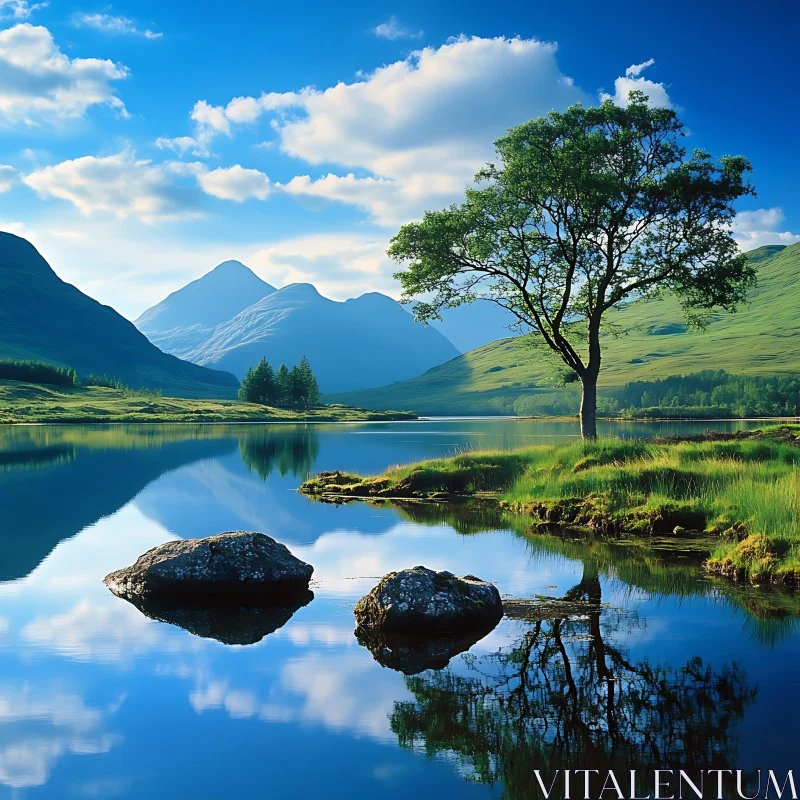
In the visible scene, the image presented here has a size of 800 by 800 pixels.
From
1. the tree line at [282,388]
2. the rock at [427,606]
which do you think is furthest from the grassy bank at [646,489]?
the tree line at [282,388]

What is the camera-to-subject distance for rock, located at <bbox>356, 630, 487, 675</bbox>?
10594mm

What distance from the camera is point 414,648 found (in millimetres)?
11391

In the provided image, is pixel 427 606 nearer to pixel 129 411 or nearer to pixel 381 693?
pixel 381 693

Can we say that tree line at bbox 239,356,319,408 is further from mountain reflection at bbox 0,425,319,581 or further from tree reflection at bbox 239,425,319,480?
tree reflection at bbox 239,425,319,480

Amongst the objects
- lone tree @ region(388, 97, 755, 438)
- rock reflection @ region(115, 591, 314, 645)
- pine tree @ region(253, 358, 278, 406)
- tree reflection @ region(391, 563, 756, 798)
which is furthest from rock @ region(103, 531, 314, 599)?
pine tree @ region(253, 358, 278, 406)

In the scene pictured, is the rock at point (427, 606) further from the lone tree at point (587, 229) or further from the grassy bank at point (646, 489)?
the lone tree at point (587, 229)

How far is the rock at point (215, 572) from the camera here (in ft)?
48.5

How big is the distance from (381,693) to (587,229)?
3220cm

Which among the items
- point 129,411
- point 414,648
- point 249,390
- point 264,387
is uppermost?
point 264,387

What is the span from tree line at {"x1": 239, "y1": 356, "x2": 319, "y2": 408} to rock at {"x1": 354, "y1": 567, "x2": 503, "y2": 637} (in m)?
175

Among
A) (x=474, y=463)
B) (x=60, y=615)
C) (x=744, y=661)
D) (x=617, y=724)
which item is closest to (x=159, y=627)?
(x=60, y=615)

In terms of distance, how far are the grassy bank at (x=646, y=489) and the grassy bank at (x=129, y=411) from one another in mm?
113036

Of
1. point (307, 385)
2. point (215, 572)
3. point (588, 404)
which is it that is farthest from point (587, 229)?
point (307, 385)

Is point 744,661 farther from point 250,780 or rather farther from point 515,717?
point 250,780
